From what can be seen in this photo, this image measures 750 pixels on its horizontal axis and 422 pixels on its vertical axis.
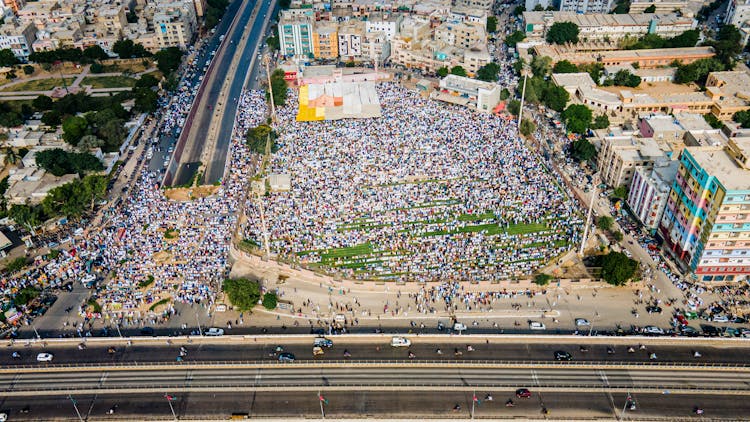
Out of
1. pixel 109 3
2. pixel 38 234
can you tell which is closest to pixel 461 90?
pixel 38 234

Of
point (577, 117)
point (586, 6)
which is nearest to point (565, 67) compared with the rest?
point (577, 117)

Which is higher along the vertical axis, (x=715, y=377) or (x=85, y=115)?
(x=85, y=115)

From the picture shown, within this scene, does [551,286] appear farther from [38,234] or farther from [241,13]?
[241,13]

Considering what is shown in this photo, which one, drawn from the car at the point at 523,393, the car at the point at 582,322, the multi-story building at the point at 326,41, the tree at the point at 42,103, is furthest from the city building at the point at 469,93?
the tree at the point at 42,103

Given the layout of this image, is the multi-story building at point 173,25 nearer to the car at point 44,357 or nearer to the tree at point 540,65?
A: the tree at point 540,65

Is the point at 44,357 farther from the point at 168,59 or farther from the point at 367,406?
the point at 168,59

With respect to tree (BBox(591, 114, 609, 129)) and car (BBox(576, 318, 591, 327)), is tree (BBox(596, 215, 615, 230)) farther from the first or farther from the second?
tree (BBox(591, 114, 609, 129))

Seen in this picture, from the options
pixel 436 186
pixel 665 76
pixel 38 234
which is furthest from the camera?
pixel 665 76
